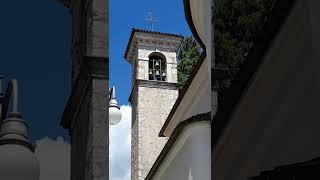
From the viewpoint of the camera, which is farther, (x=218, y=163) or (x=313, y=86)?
(x=218, y=163)

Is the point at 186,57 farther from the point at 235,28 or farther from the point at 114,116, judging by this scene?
the point at 235,28

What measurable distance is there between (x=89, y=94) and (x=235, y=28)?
1.85 feet

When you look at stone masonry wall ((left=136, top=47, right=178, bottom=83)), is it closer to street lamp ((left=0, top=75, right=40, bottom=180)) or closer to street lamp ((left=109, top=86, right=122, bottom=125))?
street lamp ((left=109, top=86, right=122, bottom=125))

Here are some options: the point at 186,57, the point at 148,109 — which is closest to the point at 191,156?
the point at 186,57

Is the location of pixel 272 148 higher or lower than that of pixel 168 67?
lower

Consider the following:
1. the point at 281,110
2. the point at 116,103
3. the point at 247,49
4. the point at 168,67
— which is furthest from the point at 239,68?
the point at 168,67

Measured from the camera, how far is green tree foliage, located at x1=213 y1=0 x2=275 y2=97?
1.14m

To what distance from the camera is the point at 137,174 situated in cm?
569

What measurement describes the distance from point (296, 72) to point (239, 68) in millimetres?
206

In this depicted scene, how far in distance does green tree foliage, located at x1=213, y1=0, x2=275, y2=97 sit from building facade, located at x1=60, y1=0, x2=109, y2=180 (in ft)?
1.30

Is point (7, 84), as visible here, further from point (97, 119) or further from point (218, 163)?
point (218, 163)

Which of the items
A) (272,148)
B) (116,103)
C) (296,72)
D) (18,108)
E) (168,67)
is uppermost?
(168,67)

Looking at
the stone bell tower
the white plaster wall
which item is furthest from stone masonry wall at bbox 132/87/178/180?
the white plaster wall

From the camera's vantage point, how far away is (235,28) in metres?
1.21
